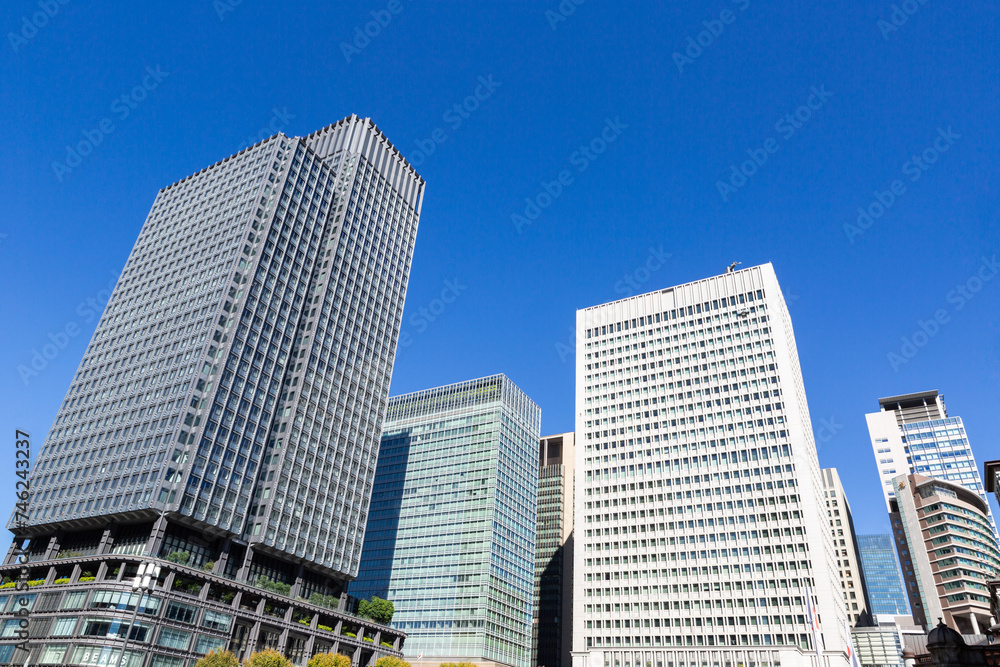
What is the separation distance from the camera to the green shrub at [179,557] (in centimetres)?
8619

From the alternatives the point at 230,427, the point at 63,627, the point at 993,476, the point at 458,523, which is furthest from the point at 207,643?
the point at 993,476

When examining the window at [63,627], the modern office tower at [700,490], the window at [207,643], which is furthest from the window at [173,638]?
the modern office tower at [700,490]

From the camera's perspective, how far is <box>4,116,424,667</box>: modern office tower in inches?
3430

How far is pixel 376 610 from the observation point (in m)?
115

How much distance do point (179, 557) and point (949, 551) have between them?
174 meters

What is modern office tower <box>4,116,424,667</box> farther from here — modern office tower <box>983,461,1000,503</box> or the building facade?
the building facade

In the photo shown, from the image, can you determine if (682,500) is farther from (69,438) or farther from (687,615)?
(69,438)

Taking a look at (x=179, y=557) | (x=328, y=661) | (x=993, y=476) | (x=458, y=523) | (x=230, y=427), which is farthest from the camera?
(x=458, y=523)

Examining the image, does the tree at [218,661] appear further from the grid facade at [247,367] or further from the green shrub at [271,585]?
the grid facade at [247,367]

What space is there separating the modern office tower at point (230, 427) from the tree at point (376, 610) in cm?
231

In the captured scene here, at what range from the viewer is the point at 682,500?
128m

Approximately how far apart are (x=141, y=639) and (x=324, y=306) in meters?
60.3

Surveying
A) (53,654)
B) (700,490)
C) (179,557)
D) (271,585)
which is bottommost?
(53,654)

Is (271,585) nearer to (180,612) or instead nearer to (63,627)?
(180,612)
